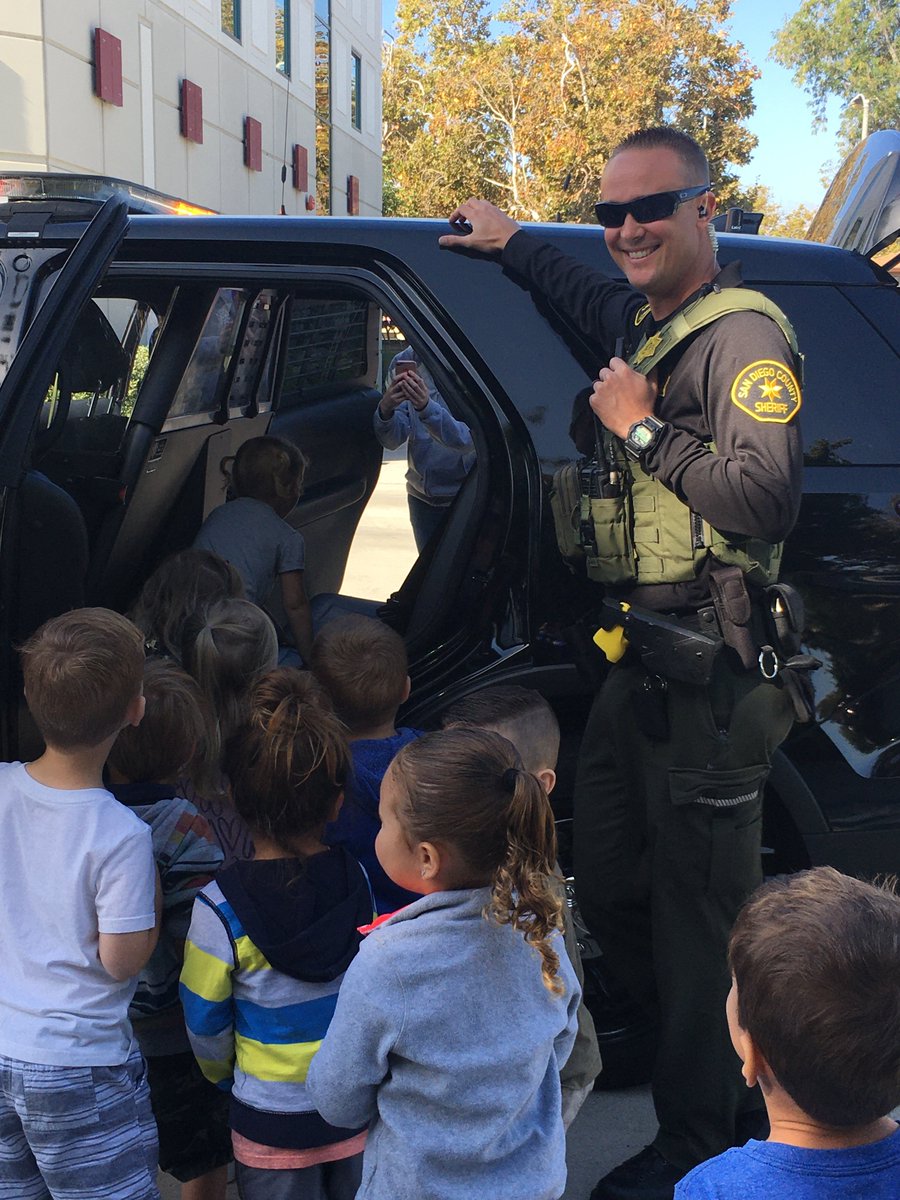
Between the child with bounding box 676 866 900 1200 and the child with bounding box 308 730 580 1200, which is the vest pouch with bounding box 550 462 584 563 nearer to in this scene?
the child with bounding box 308 730 580 1200

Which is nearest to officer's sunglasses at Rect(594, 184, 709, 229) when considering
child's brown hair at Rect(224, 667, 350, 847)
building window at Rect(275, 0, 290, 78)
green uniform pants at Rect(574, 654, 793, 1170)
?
green uniform pants at Rect(574, 654, 793, 1170)

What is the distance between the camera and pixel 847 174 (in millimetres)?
2984

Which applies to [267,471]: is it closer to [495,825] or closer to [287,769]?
[287,769]

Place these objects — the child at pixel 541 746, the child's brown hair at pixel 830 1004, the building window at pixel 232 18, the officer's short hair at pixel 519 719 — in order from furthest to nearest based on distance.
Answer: the building window at pixel 232 18
the officer's short hair at pixel 519 719
the child at pixel 541 746
the child's brown hair at pixel 830 1004

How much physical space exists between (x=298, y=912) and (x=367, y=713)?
21.0 inches

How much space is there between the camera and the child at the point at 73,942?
5.97ft

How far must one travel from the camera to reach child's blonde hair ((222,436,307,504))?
3396 mm

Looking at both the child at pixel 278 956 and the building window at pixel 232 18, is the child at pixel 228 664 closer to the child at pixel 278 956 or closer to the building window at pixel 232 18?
the child at pixel 278 956

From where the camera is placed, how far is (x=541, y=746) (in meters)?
2.06

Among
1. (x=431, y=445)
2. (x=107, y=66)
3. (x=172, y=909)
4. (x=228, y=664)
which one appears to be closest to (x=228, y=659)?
(x=228, y=664)

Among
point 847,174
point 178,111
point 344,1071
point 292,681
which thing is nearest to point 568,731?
point 292,681

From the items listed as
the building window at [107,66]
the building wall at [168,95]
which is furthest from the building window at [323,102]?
the building window at [107,66]

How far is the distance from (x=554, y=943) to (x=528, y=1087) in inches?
7.7

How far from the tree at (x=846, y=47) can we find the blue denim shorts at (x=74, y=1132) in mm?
38566
